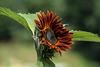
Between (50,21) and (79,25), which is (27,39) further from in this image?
(50,21)

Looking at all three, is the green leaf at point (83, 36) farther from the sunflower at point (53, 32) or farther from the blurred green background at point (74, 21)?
the blurred green background at point (74, 21)

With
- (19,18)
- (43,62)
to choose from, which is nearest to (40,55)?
(43,62)

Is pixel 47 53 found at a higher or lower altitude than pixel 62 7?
lower

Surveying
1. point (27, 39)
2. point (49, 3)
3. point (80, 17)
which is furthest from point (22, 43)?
point (80, 17)

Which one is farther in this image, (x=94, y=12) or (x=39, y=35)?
(x=94, y=12)

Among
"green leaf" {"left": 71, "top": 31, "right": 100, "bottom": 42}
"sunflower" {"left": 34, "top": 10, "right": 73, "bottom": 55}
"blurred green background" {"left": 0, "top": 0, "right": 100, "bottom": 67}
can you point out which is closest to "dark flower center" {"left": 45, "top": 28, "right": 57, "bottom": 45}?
"sunflower" {"left": 34, "top": 10, "right": 73, "bottom": 55}

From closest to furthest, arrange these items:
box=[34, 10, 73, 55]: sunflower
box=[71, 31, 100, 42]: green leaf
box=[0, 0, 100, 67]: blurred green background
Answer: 1. box=[34, 10, 73, 55]: sunflower
2. box=[71, 31, 100, 42]: green leaf
3. box=[0, 0, 100, 67]: blurred green background

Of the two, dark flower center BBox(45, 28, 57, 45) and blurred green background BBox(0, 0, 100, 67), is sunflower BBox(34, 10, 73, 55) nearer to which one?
dark flower center BBox(45, 28, 57, 45)

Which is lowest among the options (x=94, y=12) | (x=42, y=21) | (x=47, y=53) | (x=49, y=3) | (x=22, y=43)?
(x=47, y=53)
